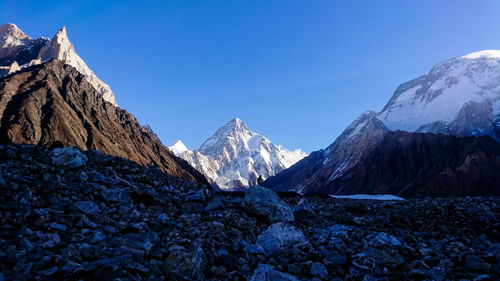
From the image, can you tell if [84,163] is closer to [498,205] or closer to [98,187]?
[98,187]

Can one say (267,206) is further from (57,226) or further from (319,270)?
(57,226)

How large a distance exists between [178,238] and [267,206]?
432cm

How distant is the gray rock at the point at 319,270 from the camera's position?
21.7ft

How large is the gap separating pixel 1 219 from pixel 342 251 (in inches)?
291

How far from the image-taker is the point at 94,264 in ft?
18.6

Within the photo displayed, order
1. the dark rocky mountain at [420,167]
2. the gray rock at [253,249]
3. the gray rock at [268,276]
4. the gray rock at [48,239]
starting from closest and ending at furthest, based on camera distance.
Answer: the gray rock at [268,276], the gray rock at [48,239], the gray rock at [253,249], the dark rocky mountain at [420,167]

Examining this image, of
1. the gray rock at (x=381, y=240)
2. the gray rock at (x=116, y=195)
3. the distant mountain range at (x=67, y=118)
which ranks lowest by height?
the gray rock at (x=381, y=240)

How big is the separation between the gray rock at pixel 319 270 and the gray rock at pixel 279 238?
46.5 inches

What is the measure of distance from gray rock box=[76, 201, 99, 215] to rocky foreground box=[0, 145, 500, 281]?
0.03 m

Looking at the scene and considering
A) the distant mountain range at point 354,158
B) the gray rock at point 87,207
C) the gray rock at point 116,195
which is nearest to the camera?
the gray rock at point 87,207

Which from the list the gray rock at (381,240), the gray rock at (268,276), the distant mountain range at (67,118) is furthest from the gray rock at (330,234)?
the distant mountain range at (67,118)

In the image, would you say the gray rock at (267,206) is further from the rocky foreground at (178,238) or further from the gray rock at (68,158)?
the gray rock at (68,158)

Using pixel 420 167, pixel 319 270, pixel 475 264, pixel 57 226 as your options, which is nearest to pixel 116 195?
pixel 57 226

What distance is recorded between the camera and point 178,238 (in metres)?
7.55
